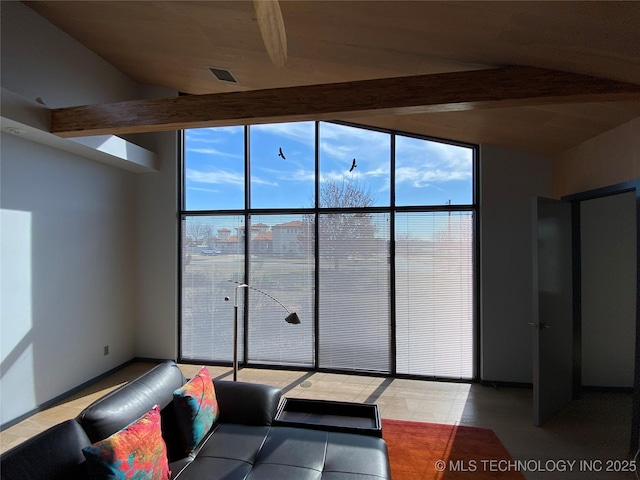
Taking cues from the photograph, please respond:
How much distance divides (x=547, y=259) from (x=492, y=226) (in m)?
0.75

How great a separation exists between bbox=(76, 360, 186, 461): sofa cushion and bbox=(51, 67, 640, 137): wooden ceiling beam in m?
1.91

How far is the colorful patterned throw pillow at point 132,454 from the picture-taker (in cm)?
137

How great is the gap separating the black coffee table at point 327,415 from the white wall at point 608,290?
2.77m

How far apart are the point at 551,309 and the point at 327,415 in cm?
230

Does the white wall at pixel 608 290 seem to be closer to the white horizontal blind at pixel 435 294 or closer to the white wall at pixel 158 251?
the white horizontal blind at pixel 435 294

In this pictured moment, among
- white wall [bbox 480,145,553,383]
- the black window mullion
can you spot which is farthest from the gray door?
the black window mullion

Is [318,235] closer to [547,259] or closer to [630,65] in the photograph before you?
[547,259]

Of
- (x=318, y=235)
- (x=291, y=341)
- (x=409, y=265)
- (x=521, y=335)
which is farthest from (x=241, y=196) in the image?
(x=521, y=335)

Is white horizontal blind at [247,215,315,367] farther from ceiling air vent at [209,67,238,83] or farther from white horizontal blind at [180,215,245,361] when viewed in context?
ceiling air vent at [209,67,238,83]

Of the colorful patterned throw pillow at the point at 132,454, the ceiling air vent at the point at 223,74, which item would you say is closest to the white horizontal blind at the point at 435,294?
the ceiling air vent at the point at 223,74

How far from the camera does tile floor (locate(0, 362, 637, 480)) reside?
242cm

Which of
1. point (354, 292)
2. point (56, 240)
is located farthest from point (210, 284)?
point (354, 292)

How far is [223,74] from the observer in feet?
11.1

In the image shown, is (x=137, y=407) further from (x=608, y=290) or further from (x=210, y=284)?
(x=608, y=290)
